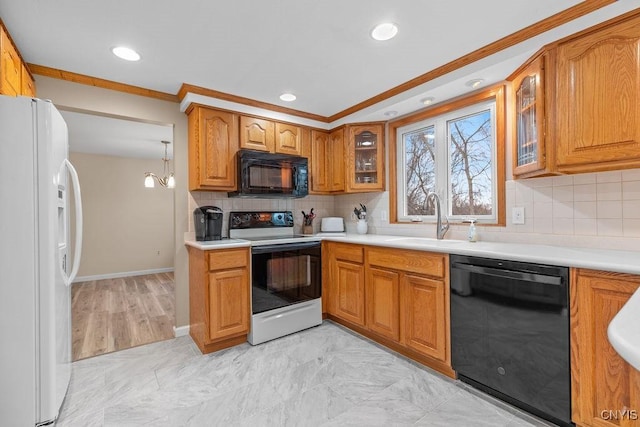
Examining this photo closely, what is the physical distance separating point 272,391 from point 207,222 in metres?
1.53

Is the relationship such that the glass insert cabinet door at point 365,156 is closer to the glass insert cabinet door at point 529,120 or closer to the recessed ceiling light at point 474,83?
the recessed ceiling light at point 474,83

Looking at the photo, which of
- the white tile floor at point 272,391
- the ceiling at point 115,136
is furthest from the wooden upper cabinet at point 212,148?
the white tile floor at point 272,391

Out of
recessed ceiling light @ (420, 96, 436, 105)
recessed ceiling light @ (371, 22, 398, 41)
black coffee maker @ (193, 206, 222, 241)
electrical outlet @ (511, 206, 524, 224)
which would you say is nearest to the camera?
recessed ceiling light @ (371, 22, 398, 41)

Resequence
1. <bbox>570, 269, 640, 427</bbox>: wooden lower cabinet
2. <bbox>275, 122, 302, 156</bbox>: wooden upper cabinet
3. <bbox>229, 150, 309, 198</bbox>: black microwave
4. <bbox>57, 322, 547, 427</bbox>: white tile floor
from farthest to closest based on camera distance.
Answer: <bbox>275, 122, 302, 156</bbox>: wooden upper cabinet < <bbox>229, 150, 309, 198</bbox>: black microwave < <bbox>57, 322, 547, 427</bbox>: white tile floor < <bbox>570, 269, 640, 427</bbox>: wooden lower cabinet

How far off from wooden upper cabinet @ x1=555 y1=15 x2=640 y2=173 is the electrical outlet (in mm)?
493

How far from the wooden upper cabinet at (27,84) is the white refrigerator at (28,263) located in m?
0.86

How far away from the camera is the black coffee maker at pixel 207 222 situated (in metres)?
2.71

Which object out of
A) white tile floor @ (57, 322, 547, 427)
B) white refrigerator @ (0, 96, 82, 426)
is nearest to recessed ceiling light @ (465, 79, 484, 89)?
white tile floor @ (57, 322, 547, 427)

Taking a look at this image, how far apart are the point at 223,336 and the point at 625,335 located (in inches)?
98.1

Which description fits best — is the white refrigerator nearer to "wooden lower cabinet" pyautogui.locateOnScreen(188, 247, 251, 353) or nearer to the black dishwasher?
"wooden lower cabinet" pyautogui.locateOnScreen(188, 247, 251, 353)

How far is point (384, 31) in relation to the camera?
1.84 meters

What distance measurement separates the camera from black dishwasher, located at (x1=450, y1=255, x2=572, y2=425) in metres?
1.52

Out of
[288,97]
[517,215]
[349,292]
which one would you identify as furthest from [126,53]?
[517,215]

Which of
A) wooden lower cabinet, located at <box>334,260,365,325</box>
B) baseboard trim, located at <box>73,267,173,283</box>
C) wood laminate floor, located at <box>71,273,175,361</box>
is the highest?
wooden lower cabinet, located at <box>334,260,365,325</box>
